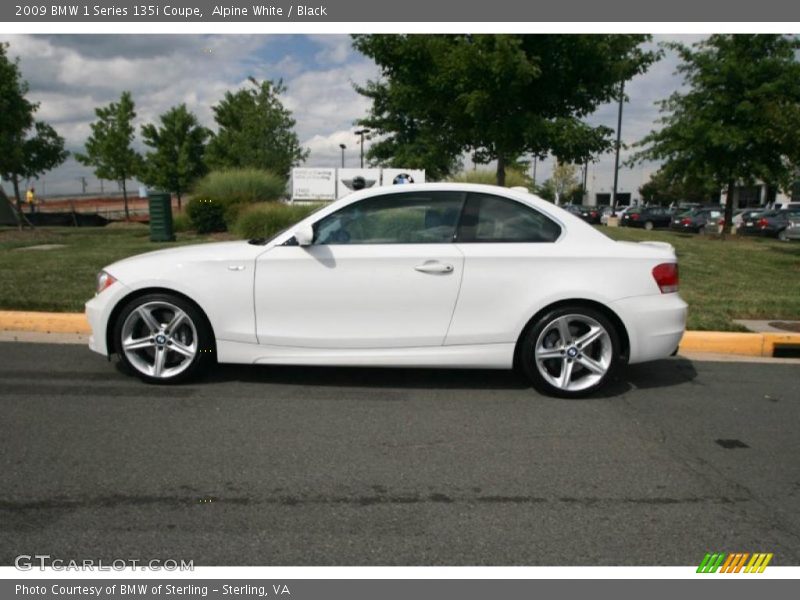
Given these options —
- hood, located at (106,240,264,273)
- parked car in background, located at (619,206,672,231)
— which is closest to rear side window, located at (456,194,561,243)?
hood, located at (106,240,264,273)

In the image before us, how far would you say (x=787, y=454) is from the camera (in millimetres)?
4027

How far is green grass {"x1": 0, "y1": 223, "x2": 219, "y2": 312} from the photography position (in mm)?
7605

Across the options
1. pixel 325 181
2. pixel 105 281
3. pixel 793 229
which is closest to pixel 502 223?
pixel 105 281

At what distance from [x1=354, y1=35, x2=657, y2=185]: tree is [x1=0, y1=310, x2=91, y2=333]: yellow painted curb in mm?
7879

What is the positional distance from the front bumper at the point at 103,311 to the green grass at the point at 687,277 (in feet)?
7.99

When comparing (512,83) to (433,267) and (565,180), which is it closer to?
(433,267)

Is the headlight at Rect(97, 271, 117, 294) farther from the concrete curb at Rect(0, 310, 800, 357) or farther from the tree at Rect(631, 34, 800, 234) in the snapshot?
the tree at Rect(631, 34, 800, 234)

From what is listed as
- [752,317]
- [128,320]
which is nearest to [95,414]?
[128,320]

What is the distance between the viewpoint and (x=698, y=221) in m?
32.6

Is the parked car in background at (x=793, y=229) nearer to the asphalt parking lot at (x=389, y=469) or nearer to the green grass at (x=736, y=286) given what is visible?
the green grass at (x=736, y=286)

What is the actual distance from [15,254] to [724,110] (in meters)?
19.6

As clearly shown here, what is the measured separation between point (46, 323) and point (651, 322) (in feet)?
18.8

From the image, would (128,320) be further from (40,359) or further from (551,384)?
(551,384)

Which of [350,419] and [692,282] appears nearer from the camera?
[350,419]
